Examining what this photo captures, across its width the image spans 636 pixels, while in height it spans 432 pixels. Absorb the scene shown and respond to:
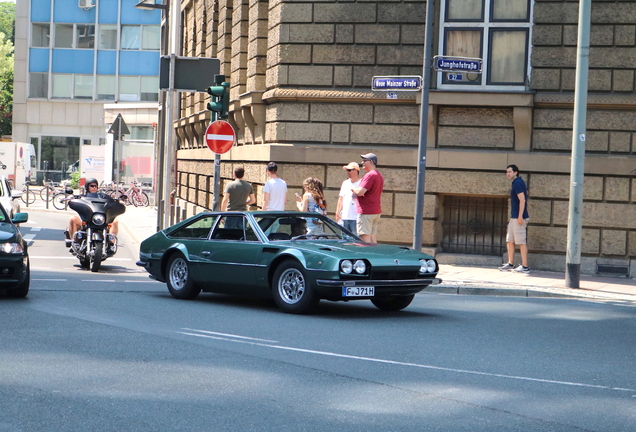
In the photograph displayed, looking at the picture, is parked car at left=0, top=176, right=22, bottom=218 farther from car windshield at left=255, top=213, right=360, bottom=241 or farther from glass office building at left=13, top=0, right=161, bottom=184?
glass office building at left=13, top=0, right=161, bottom=184

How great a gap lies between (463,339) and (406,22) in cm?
993

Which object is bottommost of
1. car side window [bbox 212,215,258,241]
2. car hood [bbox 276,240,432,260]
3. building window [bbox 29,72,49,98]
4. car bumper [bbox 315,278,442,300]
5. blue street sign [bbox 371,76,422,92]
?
car bumper [bbox 315,278,442,300]

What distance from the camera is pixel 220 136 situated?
58.5 feet

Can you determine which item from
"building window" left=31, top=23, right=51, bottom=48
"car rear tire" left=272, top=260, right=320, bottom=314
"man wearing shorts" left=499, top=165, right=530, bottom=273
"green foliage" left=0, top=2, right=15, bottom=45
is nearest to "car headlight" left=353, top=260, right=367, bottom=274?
"car rear tire" left=272, top=260, right=320, bottom=314

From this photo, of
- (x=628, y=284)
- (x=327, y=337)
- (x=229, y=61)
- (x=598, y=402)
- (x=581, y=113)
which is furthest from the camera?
(x=229, y=61)

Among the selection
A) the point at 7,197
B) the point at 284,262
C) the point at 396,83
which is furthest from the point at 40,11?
the point at 284,262

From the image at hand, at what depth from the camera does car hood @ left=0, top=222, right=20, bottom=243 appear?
12070 millimetres

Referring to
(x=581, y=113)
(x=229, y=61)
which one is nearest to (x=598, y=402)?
(x=581, y=113)

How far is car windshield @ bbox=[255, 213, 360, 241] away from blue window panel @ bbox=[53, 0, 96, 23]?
55804mm

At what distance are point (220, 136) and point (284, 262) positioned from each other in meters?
6.77

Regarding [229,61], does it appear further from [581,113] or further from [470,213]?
[581,113]

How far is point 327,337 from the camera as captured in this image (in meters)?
9.62

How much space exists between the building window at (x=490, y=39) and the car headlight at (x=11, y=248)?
29.5 feet

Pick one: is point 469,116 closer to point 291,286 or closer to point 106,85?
point 291,286
